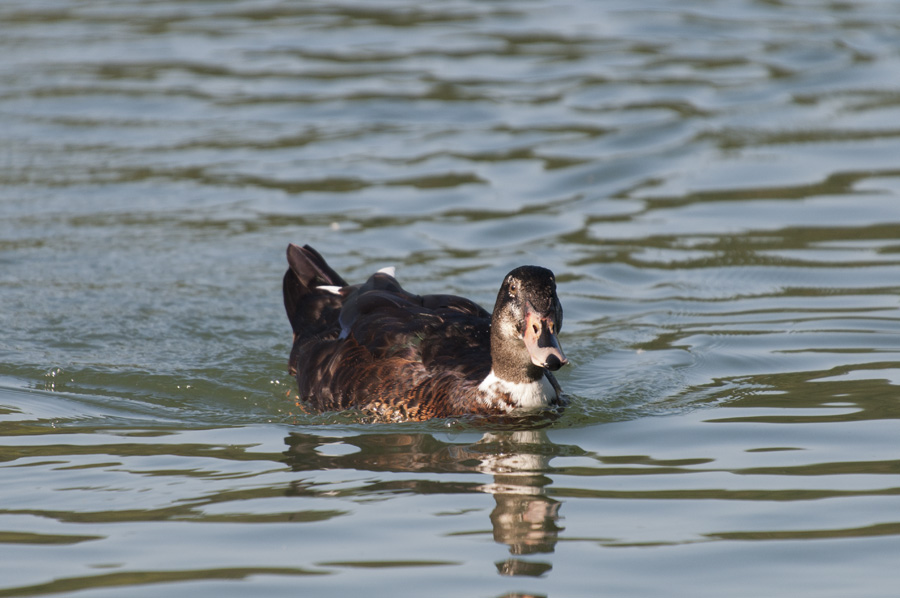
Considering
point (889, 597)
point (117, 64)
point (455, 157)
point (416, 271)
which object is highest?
point (117, 64)

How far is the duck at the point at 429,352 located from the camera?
24.6 ft

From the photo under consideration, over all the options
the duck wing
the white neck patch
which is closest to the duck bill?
the white neck patch

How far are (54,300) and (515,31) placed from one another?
420 inches

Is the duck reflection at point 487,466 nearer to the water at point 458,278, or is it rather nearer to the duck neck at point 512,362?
the water at point 458,278

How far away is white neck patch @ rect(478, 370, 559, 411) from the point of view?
25.7ft

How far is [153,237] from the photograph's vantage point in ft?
41.6

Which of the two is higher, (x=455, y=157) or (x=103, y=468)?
(x=455, y=157)

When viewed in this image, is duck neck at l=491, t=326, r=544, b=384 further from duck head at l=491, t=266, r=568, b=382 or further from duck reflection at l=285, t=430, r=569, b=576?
duck reflection at l=285, t=430, r=569, b=576

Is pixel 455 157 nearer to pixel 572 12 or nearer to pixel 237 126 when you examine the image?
pixel 237 126

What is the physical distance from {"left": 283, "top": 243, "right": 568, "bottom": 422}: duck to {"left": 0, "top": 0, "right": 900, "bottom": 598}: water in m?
0.22

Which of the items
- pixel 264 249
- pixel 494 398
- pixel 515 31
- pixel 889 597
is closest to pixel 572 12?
pixel 515 31

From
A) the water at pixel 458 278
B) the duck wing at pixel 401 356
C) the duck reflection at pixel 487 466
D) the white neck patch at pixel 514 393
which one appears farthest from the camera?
the duck wing at pixel 401 356

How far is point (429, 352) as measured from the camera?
324 inches

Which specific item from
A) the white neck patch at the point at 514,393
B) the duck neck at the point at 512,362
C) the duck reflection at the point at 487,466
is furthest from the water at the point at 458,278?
the duck neck at the point at 512,362
